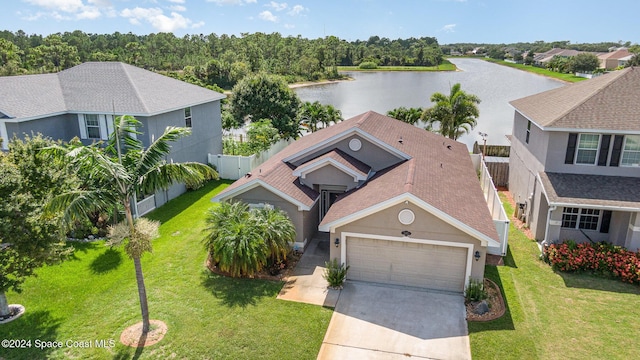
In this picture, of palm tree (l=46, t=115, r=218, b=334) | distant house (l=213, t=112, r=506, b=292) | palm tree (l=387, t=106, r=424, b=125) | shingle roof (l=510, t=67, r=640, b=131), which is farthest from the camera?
palm tree (l=387, t=106, r=424, b=125)

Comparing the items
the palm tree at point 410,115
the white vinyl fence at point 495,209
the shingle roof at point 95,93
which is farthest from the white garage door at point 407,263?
the palm tree at point 410,115

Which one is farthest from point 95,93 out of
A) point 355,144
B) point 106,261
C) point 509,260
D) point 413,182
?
point 509,260

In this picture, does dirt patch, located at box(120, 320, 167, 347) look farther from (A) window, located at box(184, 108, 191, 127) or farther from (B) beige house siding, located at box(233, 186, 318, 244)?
(A) window, located at box(184, 108, 191, 127)

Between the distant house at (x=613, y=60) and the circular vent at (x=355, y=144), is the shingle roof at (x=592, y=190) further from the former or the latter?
the distant house at (x=613, y=60)

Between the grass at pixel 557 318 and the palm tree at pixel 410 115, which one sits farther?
the palm tree at pixel 410 115

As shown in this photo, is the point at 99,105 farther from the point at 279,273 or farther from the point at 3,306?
the point at 279,273

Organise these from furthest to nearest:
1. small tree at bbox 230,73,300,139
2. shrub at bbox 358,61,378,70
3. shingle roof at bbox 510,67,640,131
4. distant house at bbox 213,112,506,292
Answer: shrub at bbox 358,61,378,70, small tree at bbox 230,73,300,139, shingle roof at bbox 510,67,640,131, distant house at bbox 213,112,506,292

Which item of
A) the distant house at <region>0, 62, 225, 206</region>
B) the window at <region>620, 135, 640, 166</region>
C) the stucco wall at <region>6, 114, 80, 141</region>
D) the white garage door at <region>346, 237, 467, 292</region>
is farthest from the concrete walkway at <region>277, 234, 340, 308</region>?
the stucco wall at <region>6, 114, 80, 141</region>

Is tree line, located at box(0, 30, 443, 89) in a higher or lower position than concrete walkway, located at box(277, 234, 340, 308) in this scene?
higher
